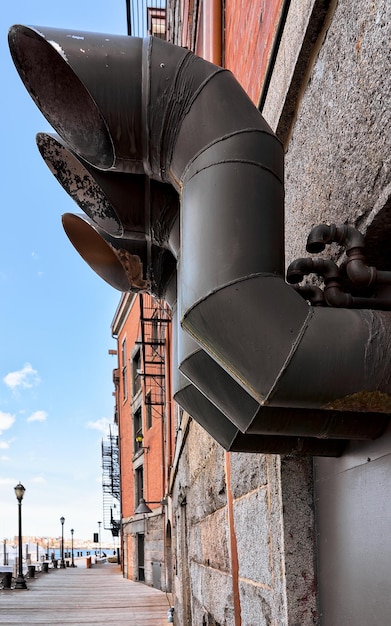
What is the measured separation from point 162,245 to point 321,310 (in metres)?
1.27

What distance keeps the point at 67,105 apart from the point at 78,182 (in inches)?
26.3

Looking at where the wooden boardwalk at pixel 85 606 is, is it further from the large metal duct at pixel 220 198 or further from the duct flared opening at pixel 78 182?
the large metal duct at pixel 220 198

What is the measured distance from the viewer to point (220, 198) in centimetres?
155

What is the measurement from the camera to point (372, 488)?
1.73 m

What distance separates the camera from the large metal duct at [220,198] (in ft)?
4.54

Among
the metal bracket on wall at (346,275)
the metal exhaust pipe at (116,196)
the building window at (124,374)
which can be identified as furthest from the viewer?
the building window at (124,374)

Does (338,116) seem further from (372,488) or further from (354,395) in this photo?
(372,488)

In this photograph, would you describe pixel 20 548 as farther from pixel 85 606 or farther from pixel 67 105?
pixel 67 105

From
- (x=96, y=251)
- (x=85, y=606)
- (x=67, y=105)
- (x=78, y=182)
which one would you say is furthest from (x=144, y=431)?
(x=67, y=105)

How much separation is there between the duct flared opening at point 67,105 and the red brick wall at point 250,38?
3.66ft

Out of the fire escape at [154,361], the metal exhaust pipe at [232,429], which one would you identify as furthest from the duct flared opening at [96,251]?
the fire escape at [154,361]

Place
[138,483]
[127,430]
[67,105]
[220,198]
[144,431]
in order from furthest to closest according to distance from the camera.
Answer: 1. [127,430]
2. [138,483]
3. [144,431]
4. [67,105]
5. [220,198]

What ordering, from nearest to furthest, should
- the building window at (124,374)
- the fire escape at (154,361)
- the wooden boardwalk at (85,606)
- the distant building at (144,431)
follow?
the wooden boardwalk at (85,606) < the fire escape at (154,361) < the distant building at (144,431) < the building window at (124,374)

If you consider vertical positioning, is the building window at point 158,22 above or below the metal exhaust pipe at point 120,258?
above
